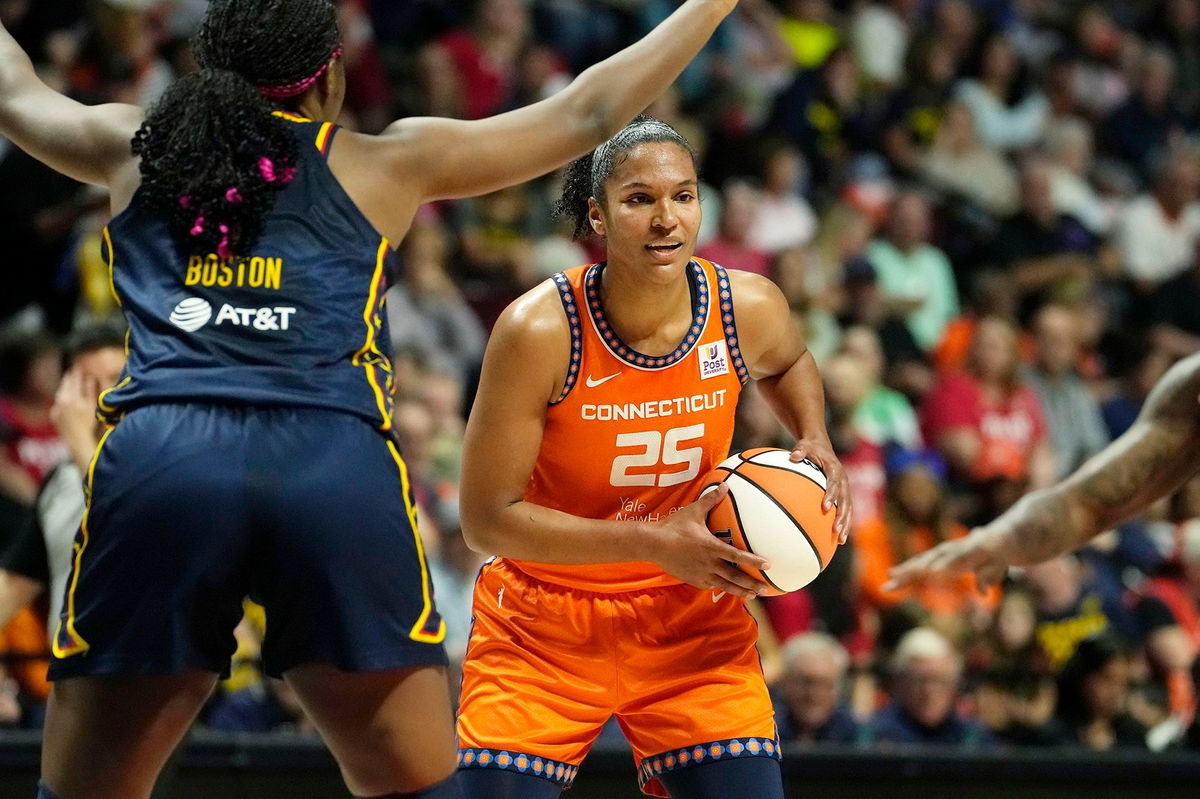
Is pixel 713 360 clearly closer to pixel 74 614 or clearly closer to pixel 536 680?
pixel 536 680

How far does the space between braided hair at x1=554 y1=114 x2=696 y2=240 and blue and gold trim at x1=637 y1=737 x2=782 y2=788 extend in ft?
4.14

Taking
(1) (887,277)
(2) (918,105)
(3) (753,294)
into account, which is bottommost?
(3) (753,294)

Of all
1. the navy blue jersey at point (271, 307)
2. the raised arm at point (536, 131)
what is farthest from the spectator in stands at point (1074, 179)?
the navy blue jersey at point (271, 307)

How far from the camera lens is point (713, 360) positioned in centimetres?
375

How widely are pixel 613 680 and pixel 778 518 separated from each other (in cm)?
59

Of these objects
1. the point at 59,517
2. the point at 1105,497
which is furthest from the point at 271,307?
the point at 1105,497

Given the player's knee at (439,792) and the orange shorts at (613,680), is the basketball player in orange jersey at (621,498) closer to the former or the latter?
the orange shorts at (613,680)

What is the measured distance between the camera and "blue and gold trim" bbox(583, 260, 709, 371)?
3.70 meters

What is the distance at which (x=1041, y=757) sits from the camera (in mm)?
5570

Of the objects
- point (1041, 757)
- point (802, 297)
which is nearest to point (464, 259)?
point (802, 297)

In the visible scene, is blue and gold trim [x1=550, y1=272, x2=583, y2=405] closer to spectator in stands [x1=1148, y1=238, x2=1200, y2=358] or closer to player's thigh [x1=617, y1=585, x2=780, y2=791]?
player's thigh [x1=617, y1=585, x2=780, y2=791]

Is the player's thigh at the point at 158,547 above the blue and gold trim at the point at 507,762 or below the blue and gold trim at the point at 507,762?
above

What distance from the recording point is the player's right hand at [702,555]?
3385mm

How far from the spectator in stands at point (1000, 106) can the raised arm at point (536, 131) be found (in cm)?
909
